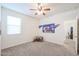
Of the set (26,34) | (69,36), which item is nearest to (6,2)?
(26,34)

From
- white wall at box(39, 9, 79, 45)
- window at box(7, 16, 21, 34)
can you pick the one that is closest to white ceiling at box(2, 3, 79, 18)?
white wall at box(39, 9, 79, 45)

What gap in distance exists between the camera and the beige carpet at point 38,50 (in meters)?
2.09

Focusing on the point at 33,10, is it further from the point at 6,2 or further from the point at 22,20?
the point at 6,2

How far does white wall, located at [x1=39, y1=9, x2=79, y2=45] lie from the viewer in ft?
6.72

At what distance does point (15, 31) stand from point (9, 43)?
30cm

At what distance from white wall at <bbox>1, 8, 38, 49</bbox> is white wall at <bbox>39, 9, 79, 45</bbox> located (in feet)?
0.64

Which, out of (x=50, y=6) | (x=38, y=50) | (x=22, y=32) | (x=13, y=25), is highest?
(x=50, y=6)

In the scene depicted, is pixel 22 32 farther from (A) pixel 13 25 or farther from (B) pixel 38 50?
(B) pixel 38 50

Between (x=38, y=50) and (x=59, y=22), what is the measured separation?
802 mm

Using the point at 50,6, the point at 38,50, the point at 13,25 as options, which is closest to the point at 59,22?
the point at 50,6

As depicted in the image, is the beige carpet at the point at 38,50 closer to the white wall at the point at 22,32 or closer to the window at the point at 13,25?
the white wall at the point at 22,32

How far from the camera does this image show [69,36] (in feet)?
→ 6.93

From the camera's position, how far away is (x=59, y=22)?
2.13m

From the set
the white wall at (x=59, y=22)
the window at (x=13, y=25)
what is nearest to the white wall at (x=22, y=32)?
the window at (x=13, y=25)
